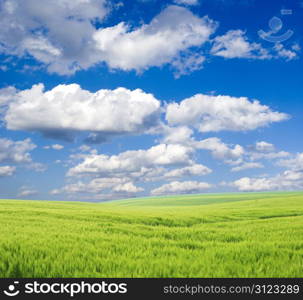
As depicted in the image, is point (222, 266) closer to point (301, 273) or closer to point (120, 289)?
point (301, 273)

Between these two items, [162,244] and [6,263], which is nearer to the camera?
[6,263]

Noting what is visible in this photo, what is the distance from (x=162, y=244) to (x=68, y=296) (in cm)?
412

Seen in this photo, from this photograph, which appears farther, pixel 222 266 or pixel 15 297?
pixel 222 266

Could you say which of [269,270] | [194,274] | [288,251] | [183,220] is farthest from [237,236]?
[183,220]

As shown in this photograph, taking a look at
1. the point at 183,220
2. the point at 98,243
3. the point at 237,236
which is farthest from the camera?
the point at 183,220

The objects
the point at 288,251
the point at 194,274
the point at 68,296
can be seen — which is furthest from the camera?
the point at 288,251

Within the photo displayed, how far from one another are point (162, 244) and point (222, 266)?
286 centimetres

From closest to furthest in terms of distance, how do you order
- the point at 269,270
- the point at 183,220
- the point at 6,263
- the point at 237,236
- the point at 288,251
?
the point at 269,270, the point at 6,263, the point at 288,251, the point at 237,236, the point at 183,220

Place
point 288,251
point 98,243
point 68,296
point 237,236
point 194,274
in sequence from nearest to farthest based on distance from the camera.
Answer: point 68,296 → point 194,274 → point 288,251 → point 98,243 → point 237,236

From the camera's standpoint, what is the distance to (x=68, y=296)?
16.0 feet

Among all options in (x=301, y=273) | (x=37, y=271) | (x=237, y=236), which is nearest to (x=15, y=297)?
(x=37, y=271)

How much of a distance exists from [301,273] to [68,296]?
4143mm

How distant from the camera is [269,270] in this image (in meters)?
5.92

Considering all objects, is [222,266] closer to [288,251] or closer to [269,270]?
[269,270]
